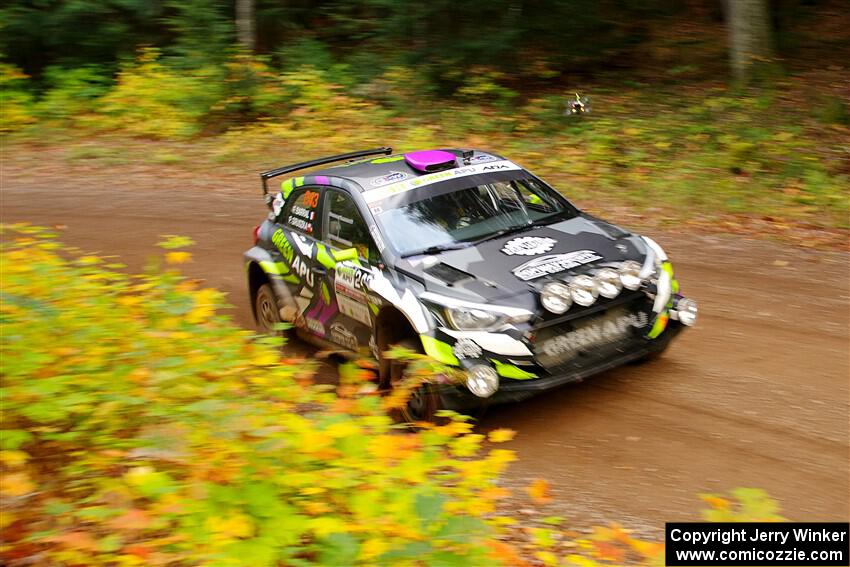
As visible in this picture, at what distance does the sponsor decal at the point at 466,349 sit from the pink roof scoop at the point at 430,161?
2.06 meters

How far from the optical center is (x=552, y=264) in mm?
6613

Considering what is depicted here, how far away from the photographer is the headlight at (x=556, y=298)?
6223 mm

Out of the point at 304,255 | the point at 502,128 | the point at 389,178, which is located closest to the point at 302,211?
the point at 304,255

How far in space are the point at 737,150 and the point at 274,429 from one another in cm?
1086

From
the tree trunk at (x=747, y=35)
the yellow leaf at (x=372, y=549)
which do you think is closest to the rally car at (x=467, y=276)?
the yellow leaf at (x=372, y=549)

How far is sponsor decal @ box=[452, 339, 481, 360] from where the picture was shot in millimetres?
6195

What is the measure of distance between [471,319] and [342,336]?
1608 mm

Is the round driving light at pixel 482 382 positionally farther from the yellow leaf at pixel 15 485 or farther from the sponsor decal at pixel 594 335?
the yellow leaf at pixel 15 485

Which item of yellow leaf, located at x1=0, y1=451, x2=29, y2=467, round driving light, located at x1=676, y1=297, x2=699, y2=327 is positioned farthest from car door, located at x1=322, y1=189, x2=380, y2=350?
yellow leaf, located at x1=0, y1=451, x2=29, y2=467

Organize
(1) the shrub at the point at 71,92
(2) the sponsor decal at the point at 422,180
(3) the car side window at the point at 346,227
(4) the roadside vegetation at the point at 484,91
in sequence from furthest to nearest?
(1) the shrub at the point at 71,92, (4) the roadside vegetation at the point at 484,91, (2) the sponsor decal at the point at 422,180, (3) the car side window at the point at 346,227

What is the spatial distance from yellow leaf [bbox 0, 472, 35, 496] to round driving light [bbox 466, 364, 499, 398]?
2.96 meters

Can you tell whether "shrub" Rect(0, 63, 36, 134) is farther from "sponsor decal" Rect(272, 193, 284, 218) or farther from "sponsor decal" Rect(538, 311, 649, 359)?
"sponsor decal" Rect(538, 311, 649, 359)

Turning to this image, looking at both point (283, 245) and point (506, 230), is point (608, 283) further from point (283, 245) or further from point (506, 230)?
point (283, 245)

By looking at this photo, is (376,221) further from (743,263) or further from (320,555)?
(743,263)
